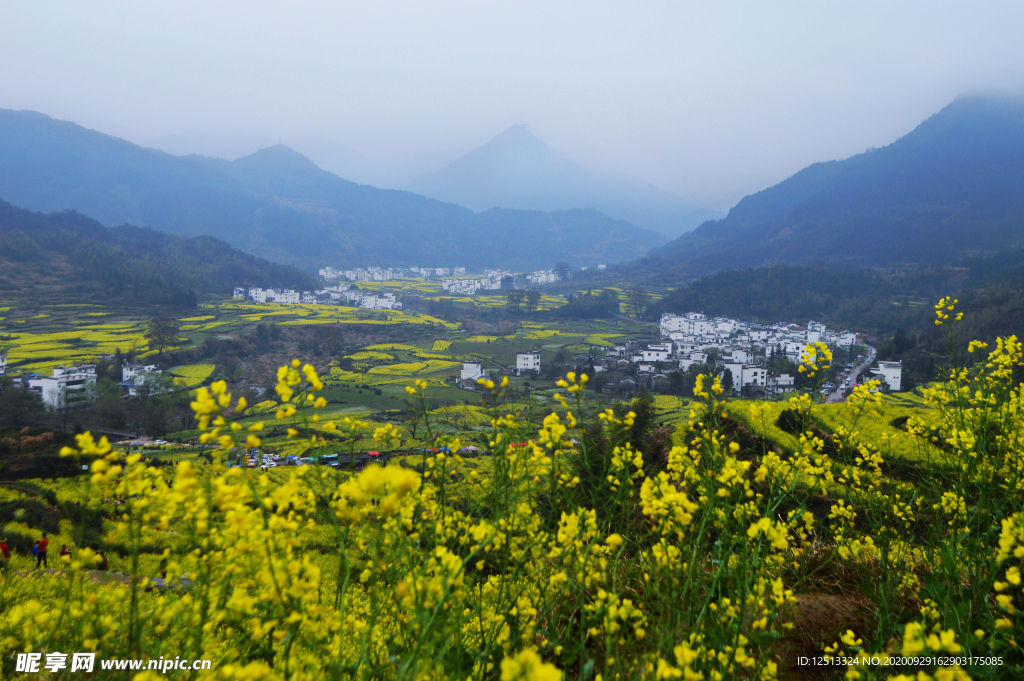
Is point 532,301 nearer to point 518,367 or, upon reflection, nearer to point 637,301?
point 637,301

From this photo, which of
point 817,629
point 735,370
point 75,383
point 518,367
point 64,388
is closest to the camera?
point 817,629

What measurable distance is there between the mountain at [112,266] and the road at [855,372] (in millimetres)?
71999

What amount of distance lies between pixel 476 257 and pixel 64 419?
160 m

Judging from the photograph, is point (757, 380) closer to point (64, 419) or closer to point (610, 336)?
point (610, 336)

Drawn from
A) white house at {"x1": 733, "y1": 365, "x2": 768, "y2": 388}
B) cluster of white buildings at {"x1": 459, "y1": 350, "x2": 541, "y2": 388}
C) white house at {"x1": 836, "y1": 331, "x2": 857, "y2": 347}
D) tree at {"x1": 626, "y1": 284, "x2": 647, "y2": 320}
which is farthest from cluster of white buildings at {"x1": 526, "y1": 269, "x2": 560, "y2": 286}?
white house at {"x1": 733, "y1": 365, "x2": 768, "y2": 388}

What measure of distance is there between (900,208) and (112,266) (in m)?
167

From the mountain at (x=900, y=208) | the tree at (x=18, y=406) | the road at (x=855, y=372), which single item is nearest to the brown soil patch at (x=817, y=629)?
the road at (x=855, y=372)

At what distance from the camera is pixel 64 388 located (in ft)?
92.0

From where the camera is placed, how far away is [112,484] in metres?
1.89

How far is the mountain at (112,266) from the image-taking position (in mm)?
59625

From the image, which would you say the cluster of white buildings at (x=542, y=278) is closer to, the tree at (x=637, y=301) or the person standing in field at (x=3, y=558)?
the tree at (x=637, y=301)

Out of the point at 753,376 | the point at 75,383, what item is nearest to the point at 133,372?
the point at 75,383

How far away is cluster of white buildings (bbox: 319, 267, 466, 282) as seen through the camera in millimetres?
116000

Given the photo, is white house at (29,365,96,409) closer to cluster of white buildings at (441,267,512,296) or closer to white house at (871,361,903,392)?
white house at (871,361,903,392)
